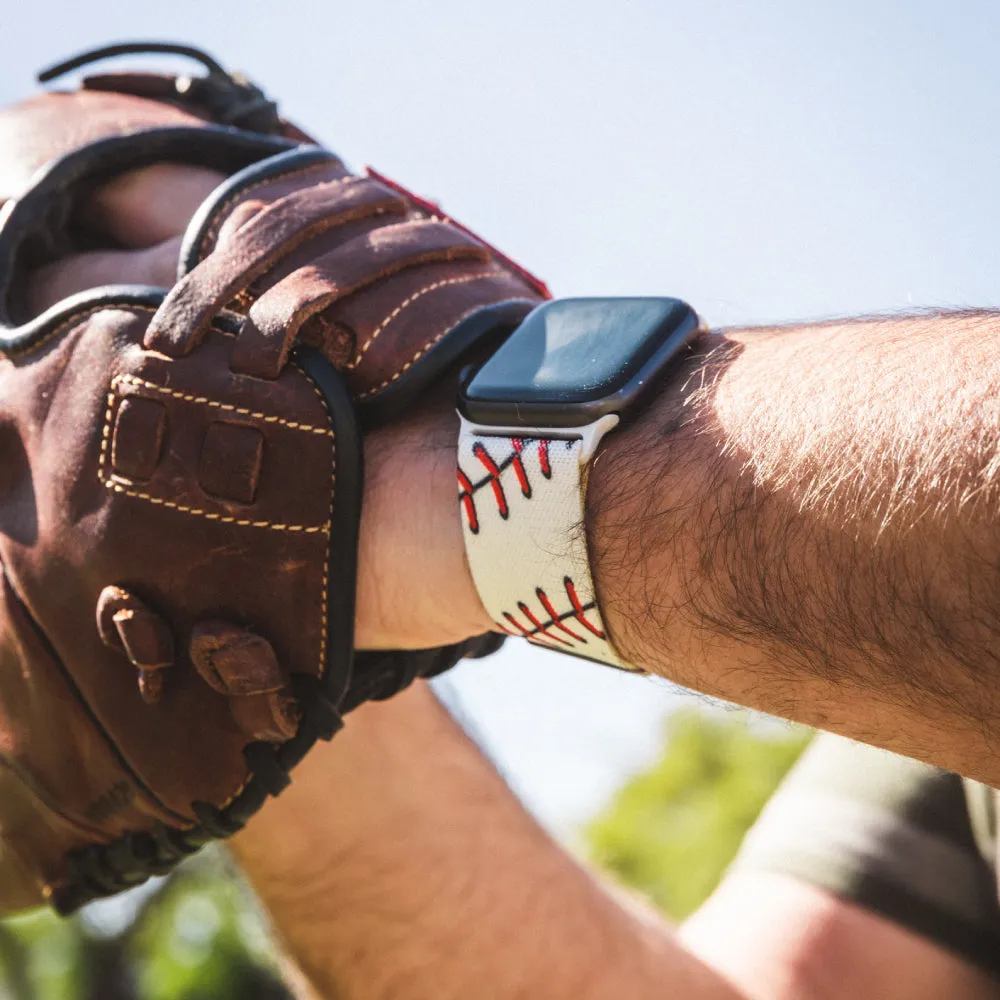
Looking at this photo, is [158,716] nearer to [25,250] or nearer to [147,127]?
[25,250]

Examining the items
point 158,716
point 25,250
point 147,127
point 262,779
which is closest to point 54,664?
point 158,716

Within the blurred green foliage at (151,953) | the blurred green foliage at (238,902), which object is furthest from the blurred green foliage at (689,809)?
the blurred green foliage at (151,953)

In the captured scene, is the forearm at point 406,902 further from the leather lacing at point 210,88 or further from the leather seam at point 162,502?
the leather lacing at point 210,88

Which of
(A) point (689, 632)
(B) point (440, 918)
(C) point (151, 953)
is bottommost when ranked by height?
(C) point (151, 953)

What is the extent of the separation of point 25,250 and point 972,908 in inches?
67.6

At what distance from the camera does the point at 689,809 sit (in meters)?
8.91

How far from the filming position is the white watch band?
39.6 inches

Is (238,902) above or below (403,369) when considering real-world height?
below

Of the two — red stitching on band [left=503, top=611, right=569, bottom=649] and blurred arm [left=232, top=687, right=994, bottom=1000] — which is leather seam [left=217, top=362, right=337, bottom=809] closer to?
red stitching on band [left=503, top=611, right=569, bottom=649]

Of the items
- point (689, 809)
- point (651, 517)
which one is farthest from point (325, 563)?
point (689, 809)

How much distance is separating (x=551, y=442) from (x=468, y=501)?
0.38ft

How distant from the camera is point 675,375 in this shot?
3.44ft

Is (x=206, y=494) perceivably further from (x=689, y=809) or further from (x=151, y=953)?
(x=151, y=953)

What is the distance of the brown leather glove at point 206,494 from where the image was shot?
1123 mm
